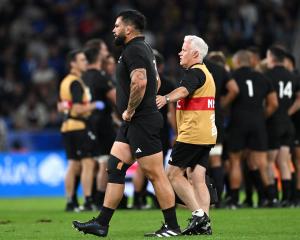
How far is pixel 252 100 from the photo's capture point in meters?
16.1

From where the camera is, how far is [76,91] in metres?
15.6

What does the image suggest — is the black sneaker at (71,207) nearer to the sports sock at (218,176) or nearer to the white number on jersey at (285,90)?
the sports sock at (218,176)

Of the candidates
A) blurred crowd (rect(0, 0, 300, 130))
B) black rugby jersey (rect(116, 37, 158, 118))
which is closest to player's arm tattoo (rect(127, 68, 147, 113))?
black rugby jersey (rect(116, 37, 158, 118))

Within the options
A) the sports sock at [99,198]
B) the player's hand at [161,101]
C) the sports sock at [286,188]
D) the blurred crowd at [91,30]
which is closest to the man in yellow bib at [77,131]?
the sports sock at [99,198]

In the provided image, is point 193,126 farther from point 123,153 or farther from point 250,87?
point 250,87

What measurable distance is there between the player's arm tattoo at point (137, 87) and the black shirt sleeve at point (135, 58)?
6 cm

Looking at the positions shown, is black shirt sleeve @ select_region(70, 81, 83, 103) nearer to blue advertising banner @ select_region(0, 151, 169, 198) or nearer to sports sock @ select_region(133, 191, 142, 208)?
sports sock @ select_region(133, 191, 142, 208)

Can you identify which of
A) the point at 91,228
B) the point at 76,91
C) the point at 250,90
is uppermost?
the point at 76,91

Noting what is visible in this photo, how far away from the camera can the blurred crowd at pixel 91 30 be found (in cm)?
2667

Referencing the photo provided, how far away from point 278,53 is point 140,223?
4.79 meters

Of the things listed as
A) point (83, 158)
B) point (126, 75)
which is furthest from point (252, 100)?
point (126, 75)

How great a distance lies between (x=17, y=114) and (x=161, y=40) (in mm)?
4831

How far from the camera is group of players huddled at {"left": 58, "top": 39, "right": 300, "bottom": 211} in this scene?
624 inches

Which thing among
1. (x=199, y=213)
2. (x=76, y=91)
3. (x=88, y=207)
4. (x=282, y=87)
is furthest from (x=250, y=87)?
(x=199, y=213)
